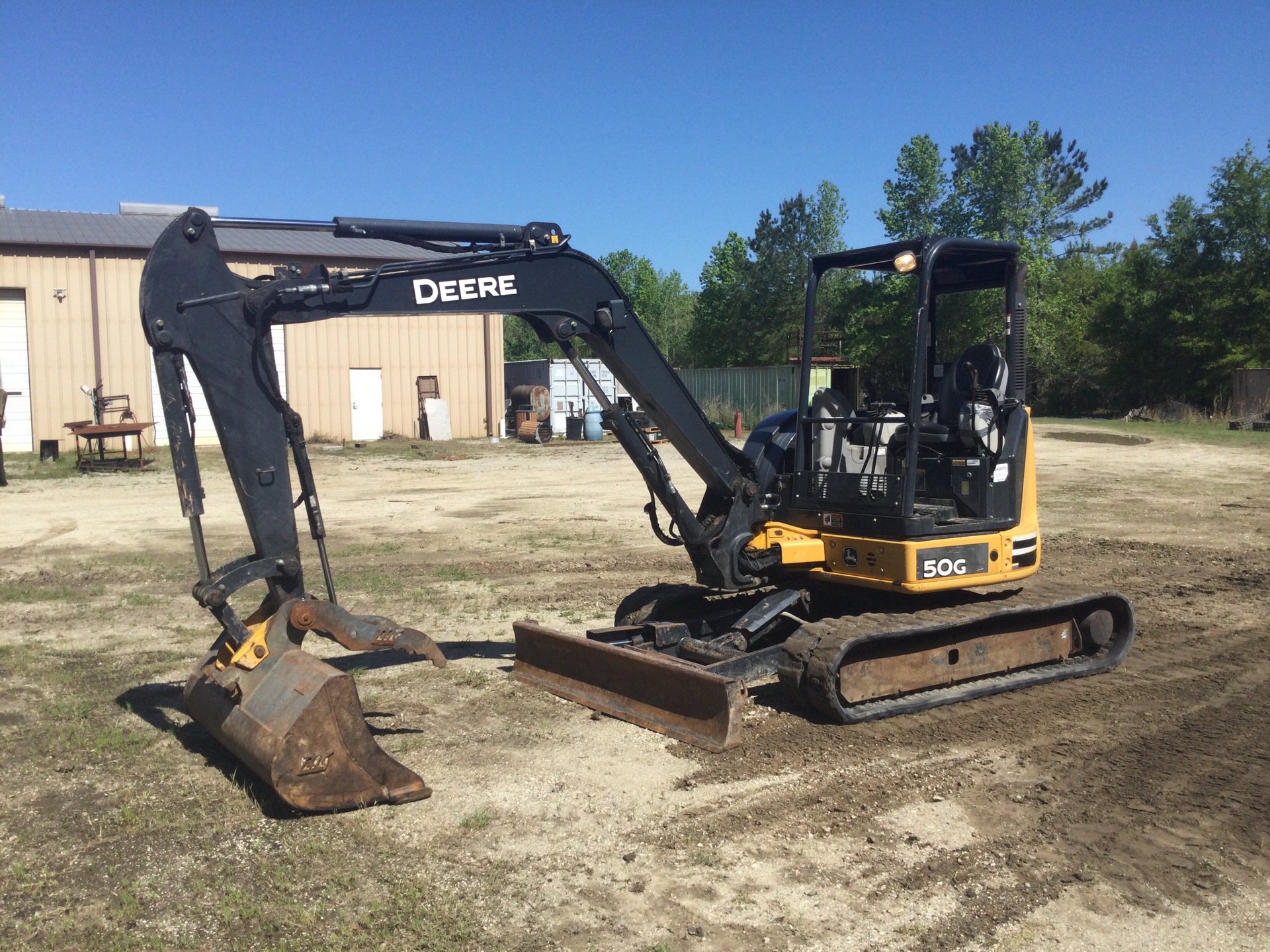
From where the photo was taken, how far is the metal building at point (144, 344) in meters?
28.5

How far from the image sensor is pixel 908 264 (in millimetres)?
7363

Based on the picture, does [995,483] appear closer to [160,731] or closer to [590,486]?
[160,731]

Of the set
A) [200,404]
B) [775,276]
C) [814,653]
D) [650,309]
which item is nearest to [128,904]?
[814,653]

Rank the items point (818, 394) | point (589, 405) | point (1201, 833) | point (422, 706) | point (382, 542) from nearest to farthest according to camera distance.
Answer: point (1201, 833)
point (422, 706)
point (818, 394)
point (382, 542)
point (589, 405)

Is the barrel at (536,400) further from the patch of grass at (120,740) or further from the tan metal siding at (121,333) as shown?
the patch of grass at (120,740)

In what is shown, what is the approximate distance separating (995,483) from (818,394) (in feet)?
4.60

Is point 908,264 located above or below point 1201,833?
above

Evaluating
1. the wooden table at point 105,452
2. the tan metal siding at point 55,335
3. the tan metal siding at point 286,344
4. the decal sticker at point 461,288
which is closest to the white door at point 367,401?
the tan metal siding at point 286,344

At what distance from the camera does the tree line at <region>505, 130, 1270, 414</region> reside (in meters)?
41.2

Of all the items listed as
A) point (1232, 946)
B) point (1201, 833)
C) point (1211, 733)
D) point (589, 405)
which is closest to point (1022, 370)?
point (1211, 733)

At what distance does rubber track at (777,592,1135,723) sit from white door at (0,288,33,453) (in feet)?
90.0

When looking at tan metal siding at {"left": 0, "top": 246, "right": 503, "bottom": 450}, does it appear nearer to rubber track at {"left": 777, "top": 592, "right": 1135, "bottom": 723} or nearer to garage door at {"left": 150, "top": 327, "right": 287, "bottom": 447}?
garage door at {"left": 150, "top": 327, "right": 287, "bottom": 447}

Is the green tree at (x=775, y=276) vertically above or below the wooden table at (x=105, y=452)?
above

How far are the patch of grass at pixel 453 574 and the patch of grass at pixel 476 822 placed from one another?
644 cm
